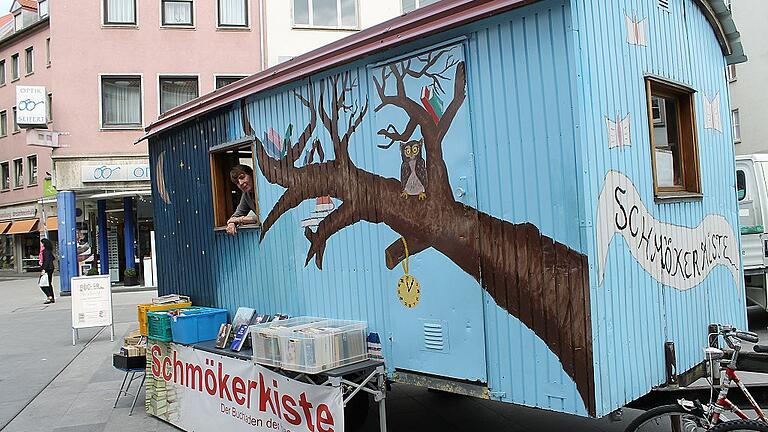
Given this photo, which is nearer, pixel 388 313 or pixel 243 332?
pixel 388 313

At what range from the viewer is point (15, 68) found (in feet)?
112

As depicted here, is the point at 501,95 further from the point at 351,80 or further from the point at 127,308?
the point at 127,308

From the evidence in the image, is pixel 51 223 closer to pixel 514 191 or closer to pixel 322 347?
pixel 322 347

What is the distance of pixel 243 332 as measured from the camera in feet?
20.7

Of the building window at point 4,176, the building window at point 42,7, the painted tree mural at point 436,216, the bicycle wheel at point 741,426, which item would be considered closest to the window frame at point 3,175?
the building window at point 4,176

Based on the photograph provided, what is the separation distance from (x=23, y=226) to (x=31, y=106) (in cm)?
1242

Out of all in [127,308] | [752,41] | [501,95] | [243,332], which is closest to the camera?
[501,95]

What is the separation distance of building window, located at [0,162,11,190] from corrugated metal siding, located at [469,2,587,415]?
36323 millimetres

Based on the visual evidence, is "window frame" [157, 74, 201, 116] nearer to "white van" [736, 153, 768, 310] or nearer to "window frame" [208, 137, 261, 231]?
"window frame" [208, 137, 261, 231]

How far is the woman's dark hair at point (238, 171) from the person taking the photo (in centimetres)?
677

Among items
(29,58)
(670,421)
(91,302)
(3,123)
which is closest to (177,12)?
(91,302)

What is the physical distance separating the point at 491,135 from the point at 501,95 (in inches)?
10.3

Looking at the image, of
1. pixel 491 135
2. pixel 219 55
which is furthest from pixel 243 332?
pixel 219 55

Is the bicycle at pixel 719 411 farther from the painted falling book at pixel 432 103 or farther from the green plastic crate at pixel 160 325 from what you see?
the green plastic crate at pixel 160 325
